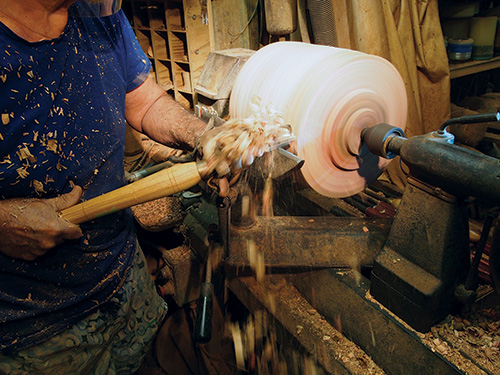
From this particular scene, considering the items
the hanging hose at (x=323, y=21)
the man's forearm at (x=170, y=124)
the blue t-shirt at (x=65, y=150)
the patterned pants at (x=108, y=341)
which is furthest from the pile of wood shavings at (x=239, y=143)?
the hanging hose at (x=323, y=21)

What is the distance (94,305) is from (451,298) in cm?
141

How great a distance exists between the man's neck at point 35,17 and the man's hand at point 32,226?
1.64ft

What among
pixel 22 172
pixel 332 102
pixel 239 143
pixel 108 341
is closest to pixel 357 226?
pixel 332 102

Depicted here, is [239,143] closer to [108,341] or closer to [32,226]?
[32,226]

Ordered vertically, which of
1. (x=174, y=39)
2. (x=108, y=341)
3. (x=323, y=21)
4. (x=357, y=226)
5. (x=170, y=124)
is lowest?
(x=108, y=341)

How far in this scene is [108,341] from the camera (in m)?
1.48

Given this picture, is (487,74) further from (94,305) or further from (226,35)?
(94,305)

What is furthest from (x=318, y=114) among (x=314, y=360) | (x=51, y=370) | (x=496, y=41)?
(x=496, y=41)

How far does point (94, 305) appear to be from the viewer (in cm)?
136

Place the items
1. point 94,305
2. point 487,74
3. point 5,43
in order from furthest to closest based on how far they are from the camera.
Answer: point 487,74
point 94,305
point 5,43

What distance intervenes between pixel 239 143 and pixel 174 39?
12.6ft

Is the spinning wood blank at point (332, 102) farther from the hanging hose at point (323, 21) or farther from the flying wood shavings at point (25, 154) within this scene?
the hanging hose at point (323, 21)

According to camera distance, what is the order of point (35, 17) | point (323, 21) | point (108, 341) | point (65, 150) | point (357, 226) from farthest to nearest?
point (323, 21) < point (357, 226) < point (108, 341) < point (65, 150) < point (35, 17)

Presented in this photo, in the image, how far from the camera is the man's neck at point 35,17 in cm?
96
